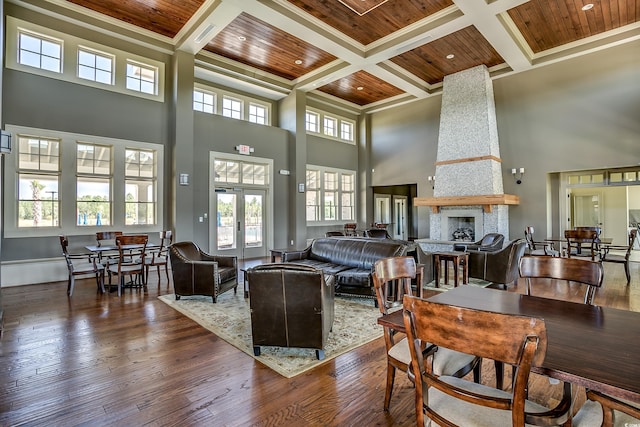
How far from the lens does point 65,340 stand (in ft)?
10.9

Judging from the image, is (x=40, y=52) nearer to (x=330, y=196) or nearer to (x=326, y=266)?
(x=326, y=266)

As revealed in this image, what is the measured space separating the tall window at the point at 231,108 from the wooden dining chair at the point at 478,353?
8636 mm

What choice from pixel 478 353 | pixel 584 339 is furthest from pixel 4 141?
pixel 584 339

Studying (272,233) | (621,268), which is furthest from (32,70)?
(621,268)

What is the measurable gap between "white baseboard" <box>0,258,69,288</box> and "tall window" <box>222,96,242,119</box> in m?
5.10

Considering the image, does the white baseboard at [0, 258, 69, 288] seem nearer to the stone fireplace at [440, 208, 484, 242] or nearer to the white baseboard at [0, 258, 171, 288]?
the white baseboard at [0, 258, 171, 288]

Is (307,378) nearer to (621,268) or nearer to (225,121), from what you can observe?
(225,121)

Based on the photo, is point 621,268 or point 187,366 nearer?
point 187,366

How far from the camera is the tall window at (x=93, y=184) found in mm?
6402

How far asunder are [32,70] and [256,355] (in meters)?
6.59

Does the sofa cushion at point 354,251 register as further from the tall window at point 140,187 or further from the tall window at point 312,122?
the tall window at point 312,122

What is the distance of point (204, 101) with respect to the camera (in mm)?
8477

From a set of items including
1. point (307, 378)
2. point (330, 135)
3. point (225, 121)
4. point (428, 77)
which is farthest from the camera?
point (330, 135)

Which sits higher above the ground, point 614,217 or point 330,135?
point 330,135
